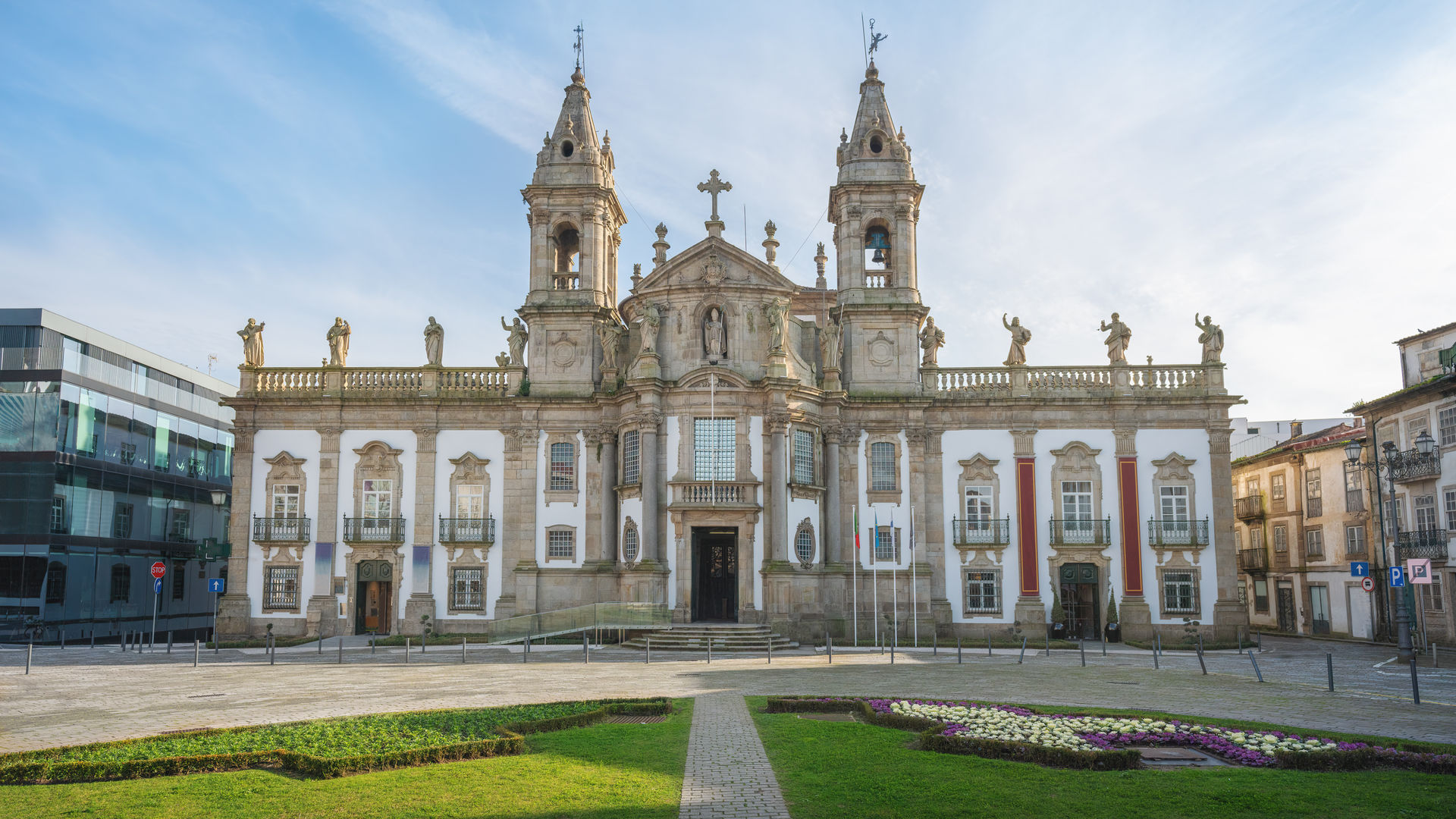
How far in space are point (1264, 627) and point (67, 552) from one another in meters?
55.3

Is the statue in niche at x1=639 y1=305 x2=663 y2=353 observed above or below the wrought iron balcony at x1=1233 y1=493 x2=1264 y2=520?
above

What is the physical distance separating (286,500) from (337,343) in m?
6.59

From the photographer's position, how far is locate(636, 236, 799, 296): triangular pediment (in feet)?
128

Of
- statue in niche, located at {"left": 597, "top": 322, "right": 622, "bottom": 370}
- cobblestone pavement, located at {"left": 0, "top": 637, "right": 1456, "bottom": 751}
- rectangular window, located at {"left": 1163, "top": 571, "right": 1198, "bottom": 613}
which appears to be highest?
statue in niche, located at {"left": 597, "top": 322, "right": 622, "bottom": 370}

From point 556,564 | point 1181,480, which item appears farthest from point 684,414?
point 1181,480

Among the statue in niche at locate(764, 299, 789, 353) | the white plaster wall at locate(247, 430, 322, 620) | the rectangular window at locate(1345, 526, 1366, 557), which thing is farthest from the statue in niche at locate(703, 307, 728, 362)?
the rectangular window at locate(1345, 526, 1366, 557)

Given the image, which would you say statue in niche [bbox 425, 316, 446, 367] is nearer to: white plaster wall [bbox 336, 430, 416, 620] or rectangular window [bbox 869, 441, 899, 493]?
white plaster wall [bbox 336, 430, 416, 620]

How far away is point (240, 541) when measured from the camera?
39.7 meters

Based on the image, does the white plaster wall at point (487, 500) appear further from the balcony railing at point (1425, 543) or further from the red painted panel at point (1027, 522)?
the balcony railing at point (1425, 543)

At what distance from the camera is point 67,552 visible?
141ft

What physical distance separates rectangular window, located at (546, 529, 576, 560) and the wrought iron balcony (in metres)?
33.6

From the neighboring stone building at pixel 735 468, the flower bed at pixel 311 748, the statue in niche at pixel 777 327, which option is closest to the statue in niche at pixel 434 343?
the neighboring stone building at pixel 735 468

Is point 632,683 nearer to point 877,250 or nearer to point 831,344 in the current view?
point 831,344

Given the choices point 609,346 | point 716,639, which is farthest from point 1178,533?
point 609,346
